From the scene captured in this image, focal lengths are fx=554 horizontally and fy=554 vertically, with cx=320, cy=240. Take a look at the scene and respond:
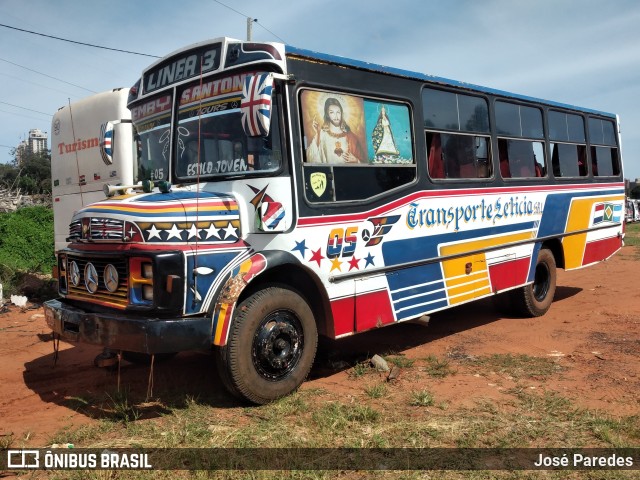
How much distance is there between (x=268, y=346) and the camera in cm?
434

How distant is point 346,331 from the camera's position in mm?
4969

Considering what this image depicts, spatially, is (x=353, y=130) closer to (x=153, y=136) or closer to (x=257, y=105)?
(x=257, y=105)

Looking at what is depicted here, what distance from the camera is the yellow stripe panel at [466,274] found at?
20.1ft

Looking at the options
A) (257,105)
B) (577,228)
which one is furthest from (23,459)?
(577,228)

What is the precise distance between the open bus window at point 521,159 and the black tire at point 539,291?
118 cm

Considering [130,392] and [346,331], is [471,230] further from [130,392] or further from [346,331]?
[130,392]

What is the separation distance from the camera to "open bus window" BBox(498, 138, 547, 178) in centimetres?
714

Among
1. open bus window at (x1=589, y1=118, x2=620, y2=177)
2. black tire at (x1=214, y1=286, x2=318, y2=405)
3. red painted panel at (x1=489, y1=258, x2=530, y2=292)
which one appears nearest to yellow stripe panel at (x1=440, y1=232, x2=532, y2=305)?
red painted panel at (x1=489, y1=258, x2=530, y2=292)

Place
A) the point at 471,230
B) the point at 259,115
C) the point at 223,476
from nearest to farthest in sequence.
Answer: the point at 223,476, the point at 259,115, the point at 471,230

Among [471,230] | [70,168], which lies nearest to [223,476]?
[471,230]

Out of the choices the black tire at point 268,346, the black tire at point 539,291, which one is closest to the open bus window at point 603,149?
the black tire at point 539,291

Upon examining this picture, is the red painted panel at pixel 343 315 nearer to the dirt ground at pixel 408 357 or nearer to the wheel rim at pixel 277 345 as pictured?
the wheel rim at pixel 277 345

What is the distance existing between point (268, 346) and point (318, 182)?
1.43 meters

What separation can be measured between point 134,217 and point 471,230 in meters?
3.97
